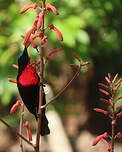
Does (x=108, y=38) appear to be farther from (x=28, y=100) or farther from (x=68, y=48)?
(x=28, y=100)

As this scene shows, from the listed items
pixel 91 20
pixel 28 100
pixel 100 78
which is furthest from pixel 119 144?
pixel 28 100

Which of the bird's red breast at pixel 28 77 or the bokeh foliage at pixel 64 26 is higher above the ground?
the bird's red breast at pixel 28 77

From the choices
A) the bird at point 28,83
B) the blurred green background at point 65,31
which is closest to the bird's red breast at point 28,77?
the bird at point 28,83

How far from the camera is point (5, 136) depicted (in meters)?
8.56

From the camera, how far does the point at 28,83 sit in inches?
70.4

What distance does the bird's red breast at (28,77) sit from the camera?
175 centimetres

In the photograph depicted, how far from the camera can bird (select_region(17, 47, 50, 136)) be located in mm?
1731

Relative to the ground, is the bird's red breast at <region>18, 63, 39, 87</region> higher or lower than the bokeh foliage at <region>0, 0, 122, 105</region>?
higher

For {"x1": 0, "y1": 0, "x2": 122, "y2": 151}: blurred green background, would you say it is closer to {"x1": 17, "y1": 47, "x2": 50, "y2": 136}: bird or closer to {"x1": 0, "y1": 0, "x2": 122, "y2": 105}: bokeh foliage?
{"x1": 0, "y1": 0, "x2": 122, "y2": 105}: bokeh foliage

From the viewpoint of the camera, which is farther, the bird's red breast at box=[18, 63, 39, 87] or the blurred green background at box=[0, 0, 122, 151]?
the blurred green background at box=[0, 0, 122, 151]

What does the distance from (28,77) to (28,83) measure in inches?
1.3

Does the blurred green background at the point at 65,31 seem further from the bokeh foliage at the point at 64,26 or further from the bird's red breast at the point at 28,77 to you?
the bird's red breast at the point at 28,77

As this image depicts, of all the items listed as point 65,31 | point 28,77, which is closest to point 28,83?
point 28,77

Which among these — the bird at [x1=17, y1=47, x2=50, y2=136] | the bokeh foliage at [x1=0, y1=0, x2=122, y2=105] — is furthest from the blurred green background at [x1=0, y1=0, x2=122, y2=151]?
the bird at [x1=17, y1=47, x2=50, y2=136]
